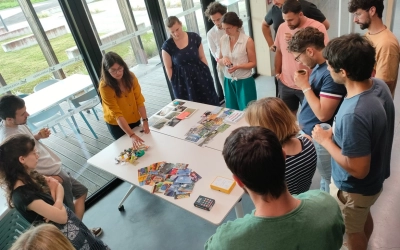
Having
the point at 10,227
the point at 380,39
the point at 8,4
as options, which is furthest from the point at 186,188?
the point at 8,4

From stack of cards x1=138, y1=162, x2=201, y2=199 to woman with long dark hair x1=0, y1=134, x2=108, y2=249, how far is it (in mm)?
500

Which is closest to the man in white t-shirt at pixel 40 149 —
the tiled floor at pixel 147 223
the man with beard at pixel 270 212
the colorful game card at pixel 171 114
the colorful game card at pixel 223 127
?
the tiled floor at pixel 147 223

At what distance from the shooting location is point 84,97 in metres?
3.13

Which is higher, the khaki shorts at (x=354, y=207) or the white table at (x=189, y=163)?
the white table at (x=189, y=163)

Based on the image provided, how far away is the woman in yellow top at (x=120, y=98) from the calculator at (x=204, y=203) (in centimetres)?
90

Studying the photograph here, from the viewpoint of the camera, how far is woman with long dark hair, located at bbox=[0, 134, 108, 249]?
1607 mm

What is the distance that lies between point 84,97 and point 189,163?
1.74 meters

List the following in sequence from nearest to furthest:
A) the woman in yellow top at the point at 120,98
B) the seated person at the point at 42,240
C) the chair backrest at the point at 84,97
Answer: the seated person at the point at 42,240 → the woman in yellow top at the point at 120,98 → the chair backrest at the point at 84,97

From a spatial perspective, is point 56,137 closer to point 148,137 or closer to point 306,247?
point 148,137

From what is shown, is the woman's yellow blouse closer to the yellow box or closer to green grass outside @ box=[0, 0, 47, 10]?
green grass outside @ box=[0, 0, 47, 10]

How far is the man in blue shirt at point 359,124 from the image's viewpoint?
124cm

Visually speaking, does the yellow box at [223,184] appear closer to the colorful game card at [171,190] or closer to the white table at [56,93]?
the colorful game card at [171,190]

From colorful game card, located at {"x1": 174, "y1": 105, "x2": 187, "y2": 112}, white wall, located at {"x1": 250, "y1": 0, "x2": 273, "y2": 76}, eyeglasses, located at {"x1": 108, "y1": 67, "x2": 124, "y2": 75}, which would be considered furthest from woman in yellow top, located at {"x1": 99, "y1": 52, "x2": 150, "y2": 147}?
white wall, located at {"x1": 250, "y1": 0, "x2": 273, "y2": 76}

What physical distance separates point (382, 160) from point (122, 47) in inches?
110
